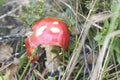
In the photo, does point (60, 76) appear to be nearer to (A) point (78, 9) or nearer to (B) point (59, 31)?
(B) point (59, 31)

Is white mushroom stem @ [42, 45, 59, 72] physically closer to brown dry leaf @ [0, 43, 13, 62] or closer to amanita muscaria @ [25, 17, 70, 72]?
amanita muscaria @ [25, 17, 70, 72]

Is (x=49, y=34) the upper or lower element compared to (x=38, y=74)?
upper

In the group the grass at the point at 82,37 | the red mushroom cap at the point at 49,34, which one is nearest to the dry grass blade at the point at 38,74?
the grass at the point at 82,37

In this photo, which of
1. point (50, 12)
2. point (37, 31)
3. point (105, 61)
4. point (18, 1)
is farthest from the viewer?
point (18, 1)

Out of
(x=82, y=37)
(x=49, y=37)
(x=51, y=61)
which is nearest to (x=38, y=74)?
(x=51, y=61)

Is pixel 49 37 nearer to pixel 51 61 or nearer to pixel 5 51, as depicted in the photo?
pixel 51 61

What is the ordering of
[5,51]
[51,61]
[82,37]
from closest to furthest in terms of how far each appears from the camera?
[82,37]
[51,61]
[5,51]

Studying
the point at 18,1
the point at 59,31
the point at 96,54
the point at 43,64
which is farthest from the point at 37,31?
the point at 18,1
